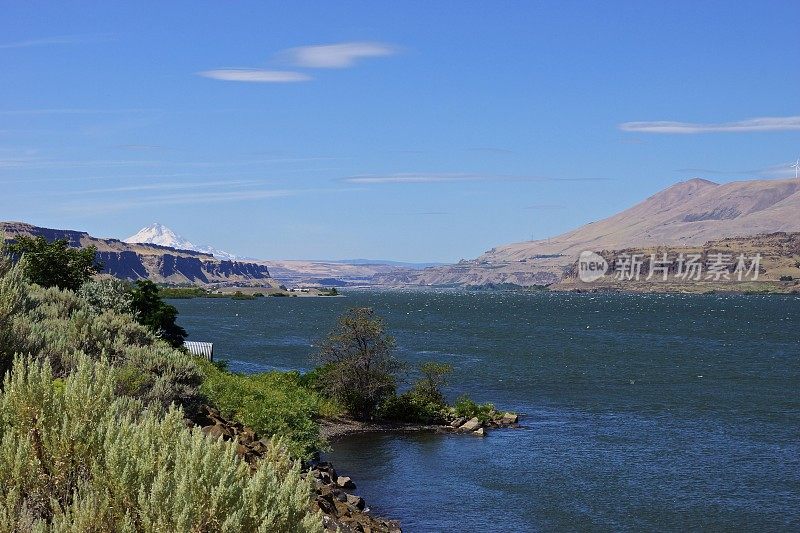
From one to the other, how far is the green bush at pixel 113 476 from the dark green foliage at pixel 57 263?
173ft

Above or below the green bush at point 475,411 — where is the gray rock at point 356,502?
below

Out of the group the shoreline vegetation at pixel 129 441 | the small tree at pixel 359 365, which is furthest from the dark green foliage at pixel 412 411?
the shoreline vegetation at pixel 129 441

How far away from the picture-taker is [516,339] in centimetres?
12712

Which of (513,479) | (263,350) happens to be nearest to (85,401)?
(513,479)

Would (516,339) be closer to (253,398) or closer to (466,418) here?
(466,418)

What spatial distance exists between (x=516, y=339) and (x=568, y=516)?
91366mm

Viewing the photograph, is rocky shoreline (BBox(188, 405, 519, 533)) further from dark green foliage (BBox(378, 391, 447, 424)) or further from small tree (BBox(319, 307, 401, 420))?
dark green foliage (BBox(378, 391, 447, 424))

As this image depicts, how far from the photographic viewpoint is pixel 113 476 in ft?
33.2

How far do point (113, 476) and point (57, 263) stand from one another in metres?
60.0

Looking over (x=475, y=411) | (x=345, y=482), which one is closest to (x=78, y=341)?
(x=345, y=482)

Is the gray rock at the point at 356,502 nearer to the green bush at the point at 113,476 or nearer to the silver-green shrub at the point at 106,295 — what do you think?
the silver-green shrub at the point at 106,295

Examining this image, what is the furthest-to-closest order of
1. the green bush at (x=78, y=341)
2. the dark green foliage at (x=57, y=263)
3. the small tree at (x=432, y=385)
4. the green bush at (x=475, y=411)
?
the dark green foliage at (x=57, y=263) < the small tree at (x=432, y=385) < the green bush at (x=475, y=411) < the green bush at (x=78, y=341)

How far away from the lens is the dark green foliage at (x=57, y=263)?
205 ft

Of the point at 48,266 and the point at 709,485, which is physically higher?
the point at 48,266
